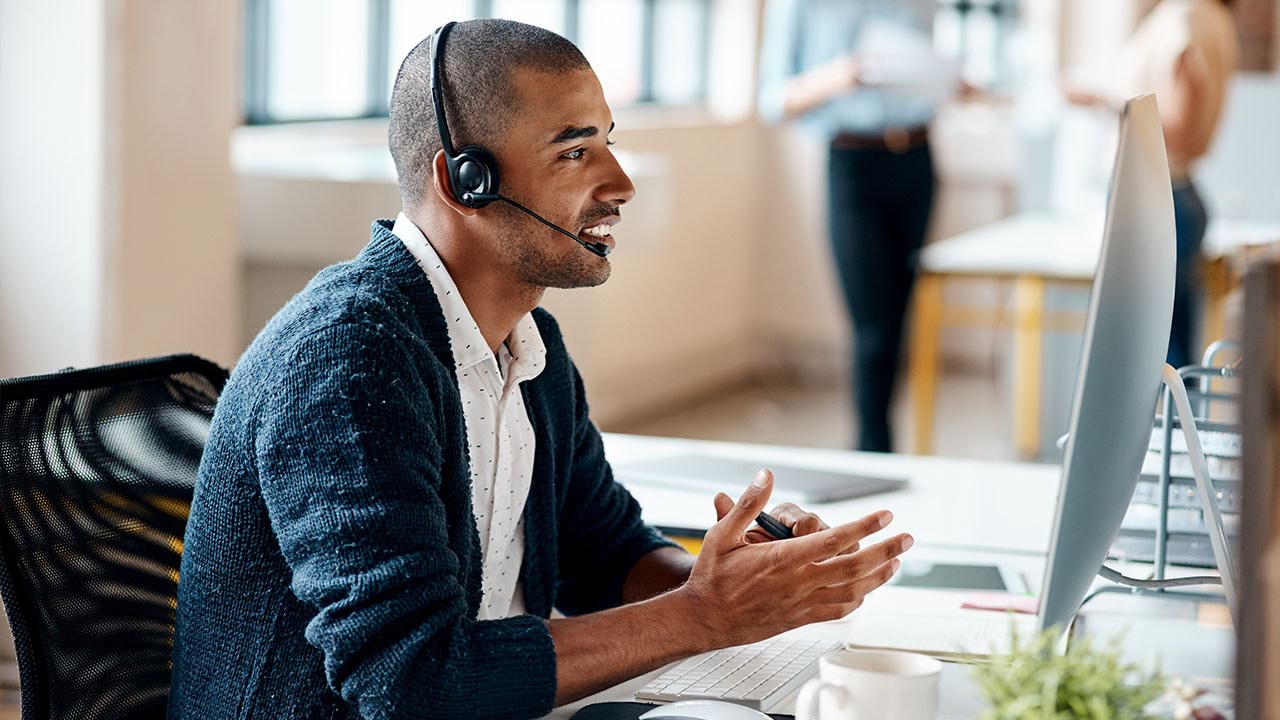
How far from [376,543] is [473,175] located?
332 millimetres

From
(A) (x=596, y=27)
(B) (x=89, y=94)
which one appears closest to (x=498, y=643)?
(B) (x=89, y=94)

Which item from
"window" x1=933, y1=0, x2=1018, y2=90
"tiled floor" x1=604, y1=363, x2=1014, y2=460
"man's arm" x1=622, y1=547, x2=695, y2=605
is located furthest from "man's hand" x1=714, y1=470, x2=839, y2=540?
"window" x1=933, y1=0, x2=1018, y2=90

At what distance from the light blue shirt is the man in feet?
8.48

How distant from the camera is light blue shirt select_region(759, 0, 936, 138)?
3.89m

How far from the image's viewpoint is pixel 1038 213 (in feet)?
17.4

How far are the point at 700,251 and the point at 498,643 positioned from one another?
5446mm

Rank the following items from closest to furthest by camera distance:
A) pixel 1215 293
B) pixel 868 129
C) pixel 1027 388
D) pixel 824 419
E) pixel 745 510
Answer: pixel 745 510
pixel 868 129
pixel 1215 293
pixel 1027 388
pixel 824 419

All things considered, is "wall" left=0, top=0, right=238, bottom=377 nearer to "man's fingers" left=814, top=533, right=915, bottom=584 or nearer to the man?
the man

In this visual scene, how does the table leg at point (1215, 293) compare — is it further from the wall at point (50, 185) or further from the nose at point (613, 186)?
the nose at point (613, 186)

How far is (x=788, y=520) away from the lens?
4.68ft

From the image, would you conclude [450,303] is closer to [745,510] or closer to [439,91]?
[439,91]

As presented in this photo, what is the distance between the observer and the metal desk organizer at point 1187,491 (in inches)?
46.2

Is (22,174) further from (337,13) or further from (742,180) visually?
(742,180)

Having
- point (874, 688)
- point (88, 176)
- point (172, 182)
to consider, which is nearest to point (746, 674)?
point (874, 688)
